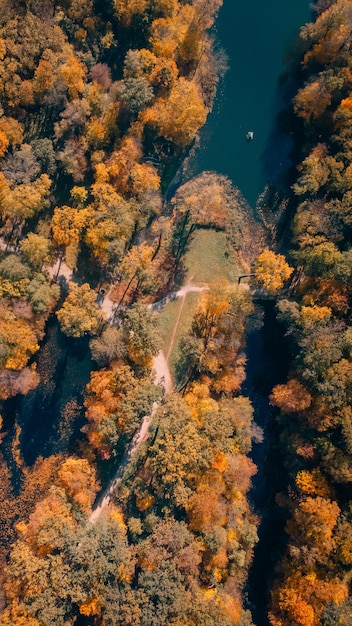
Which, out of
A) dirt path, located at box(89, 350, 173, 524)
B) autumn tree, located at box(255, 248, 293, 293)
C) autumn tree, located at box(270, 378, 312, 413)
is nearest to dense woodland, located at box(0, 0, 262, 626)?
dirt path, located at box(89, 350, 173, 524)

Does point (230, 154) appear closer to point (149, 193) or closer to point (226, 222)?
point (226, 222)

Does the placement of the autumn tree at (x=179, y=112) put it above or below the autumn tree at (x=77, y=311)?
above

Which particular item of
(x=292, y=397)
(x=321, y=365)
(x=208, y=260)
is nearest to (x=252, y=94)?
(x=208, y=260)

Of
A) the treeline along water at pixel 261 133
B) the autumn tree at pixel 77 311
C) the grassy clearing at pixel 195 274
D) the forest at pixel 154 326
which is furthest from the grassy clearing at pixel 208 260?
the autumn tree at pixel 77 311

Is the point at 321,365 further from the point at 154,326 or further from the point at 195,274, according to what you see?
the point at 195,274

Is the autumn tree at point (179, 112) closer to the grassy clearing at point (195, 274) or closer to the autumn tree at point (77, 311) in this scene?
the grassy clearing at point (195, 274)

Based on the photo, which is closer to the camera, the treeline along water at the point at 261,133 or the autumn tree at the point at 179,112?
the autumn tree at the point at 179,112
